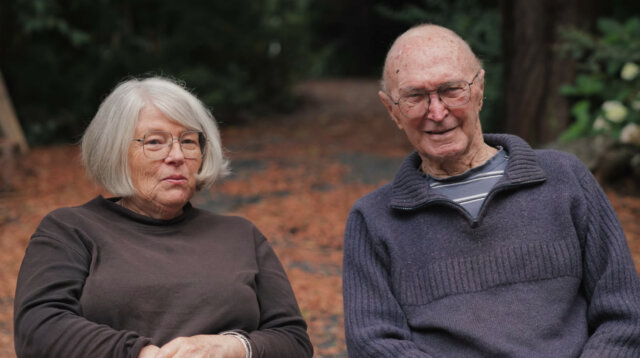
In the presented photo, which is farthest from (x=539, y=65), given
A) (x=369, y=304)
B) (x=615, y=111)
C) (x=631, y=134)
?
(x=369, y=304)

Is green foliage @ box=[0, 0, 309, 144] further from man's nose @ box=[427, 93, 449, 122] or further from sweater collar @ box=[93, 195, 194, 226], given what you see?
man's nose @ box=[427, 93, 449, 122]

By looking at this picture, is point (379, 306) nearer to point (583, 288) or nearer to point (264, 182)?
point (583, 288)

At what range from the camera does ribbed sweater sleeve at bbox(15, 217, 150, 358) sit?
2.10 m

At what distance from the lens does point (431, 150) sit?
2.36 metres

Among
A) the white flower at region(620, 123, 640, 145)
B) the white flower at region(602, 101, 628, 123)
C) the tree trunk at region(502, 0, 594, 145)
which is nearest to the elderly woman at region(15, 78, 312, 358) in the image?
the white flower at region(620, 123, 640, 145)

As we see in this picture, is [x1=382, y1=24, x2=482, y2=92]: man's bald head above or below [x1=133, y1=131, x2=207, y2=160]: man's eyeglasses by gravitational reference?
above

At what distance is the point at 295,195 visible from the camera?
6.50 metres

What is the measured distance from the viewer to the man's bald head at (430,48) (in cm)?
229

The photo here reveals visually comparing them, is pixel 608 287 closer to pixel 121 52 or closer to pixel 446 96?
pixel 446 96

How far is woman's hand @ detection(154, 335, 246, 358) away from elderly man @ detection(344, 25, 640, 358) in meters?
0.39

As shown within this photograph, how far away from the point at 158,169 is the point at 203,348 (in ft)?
2.29

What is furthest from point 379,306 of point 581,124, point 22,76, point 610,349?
point 22,76

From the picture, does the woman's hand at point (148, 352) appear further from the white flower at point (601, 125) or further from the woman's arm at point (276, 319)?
the white flower at point (601, 125)

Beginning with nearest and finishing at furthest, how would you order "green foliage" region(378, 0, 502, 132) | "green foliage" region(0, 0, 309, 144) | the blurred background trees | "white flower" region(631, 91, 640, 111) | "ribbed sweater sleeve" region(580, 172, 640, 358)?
1. "ribbed sweater sleeve" region(580, 172, 640, 358)
2. "white flower" region(631, 91, 640, 111)
3. the blurred background trees
4. "green foliage" region(378, 0, 502, 132)
5. "green foliage" region(0, 0, 309, 144)
